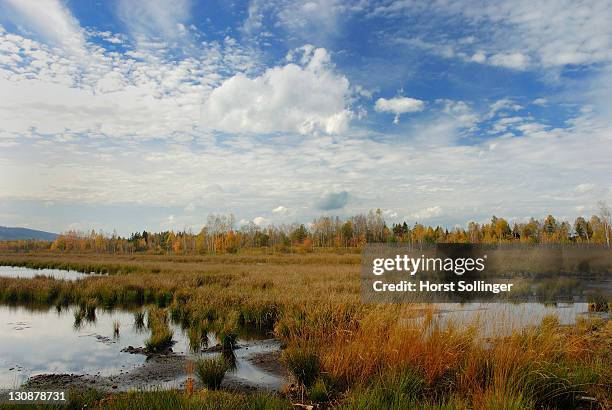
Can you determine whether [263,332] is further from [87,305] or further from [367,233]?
[367,233]

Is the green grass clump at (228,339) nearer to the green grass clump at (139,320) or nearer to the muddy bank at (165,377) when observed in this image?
the muddy bank at (165,377)

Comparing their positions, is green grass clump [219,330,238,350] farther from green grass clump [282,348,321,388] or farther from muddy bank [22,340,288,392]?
green grass clump [282,348,321,388]

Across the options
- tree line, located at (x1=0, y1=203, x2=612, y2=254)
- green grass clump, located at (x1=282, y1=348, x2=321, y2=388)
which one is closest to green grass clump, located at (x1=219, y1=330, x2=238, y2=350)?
green grass clump, located at (x1=282, y1=348, x2=321, y2=388)

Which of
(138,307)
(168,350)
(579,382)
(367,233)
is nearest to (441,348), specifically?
(579,382)

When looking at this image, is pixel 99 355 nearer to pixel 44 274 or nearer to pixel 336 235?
pixel 44 274

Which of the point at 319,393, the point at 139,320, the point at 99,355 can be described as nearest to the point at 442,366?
the point at 319,393

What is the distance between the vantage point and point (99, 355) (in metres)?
10.8

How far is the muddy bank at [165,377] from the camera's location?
797 cm

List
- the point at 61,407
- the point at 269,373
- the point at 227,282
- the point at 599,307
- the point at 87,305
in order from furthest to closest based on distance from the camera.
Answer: the point at 227,282, the point at 87,305, the point at 599,307, the point at 269,373, the point at 61,407

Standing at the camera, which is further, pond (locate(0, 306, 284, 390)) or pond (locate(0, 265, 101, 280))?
pond (locate(0, 265, 101, 280))

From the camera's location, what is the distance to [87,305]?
1756cm

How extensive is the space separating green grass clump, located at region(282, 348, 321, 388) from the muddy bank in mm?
648

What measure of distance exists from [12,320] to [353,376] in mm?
14937

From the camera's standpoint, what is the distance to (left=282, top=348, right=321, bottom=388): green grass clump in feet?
24.0
